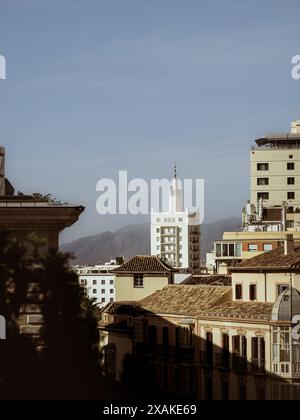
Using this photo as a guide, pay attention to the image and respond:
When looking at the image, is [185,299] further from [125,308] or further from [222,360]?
[222,360]

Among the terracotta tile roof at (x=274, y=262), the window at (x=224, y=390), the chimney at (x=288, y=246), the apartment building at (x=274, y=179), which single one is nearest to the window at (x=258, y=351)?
the window at (x=224, y=390)

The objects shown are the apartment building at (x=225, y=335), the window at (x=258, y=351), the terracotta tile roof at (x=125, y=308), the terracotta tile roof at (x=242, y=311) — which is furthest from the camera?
the terracotta tile roof at (x=125, y=308)

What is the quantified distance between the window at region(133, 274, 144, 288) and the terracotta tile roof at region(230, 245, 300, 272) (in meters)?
17.3

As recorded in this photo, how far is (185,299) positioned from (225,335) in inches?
369

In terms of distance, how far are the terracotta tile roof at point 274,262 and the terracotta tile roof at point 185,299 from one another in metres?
1.99

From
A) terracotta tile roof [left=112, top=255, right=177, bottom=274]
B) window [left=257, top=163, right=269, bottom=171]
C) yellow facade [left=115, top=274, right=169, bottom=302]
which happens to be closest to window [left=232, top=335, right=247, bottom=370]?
yellow facade [left=115, top=274, right=169, bottom=302]

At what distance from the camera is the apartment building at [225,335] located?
180ft

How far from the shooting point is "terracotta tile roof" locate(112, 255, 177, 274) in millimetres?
80250

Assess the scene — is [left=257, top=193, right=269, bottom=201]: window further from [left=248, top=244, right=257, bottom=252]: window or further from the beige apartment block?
[left=248, top=244, right=257, bottom=252]: window

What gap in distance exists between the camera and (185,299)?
68438 millimetres

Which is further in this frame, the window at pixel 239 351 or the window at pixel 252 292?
the window at pixel 252 292

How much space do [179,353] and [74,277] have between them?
107 ft

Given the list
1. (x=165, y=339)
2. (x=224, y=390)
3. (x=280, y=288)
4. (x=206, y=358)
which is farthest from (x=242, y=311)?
(x=165, y=339)

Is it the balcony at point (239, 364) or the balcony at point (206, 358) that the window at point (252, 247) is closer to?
the balcony at point (206, 358)
